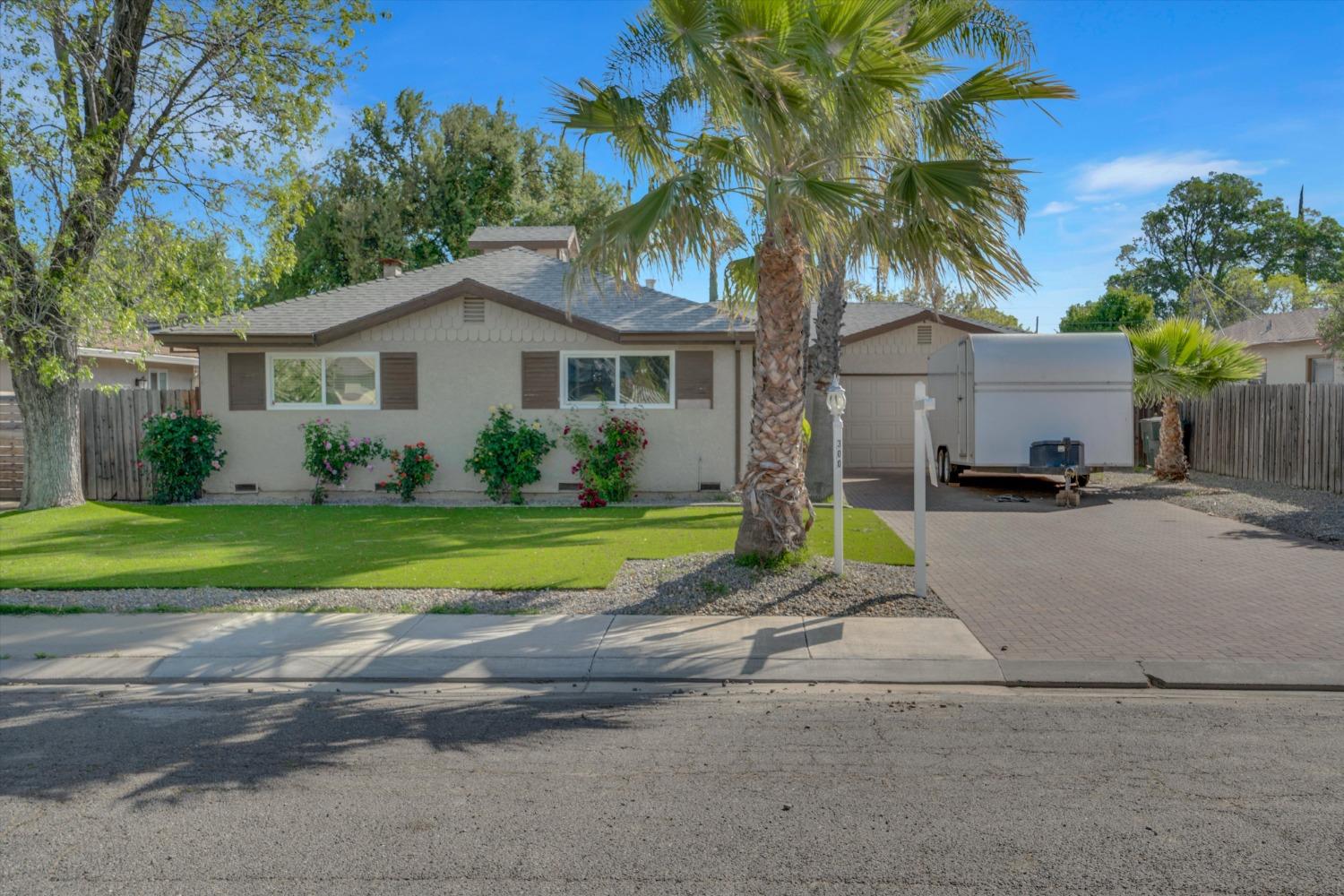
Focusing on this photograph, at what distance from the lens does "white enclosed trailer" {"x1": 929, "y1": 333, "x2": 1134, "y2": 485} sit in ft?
53.6

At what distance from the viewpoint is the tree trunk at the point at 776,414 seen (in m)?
9.29

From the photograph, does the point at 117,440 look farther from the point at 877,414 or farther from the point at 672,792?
the point at 877,414

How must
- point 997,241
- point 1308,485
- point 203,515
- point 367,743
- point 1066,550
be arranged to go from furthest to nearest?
1. point 1308,485
2. point 203,515
3. point 1066,550
4. point 997,241
5. point 367,743

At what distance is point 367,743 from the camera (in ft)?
17.6

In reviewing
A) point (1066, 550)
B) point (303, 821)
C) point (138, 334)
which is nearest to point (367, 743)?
point (303, 821)

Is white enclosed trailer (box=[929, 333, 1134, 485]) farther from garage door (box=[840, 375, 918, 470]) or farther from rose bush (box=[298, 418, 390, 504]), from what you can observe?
rose bush (box=[298, 418, 390, 504])

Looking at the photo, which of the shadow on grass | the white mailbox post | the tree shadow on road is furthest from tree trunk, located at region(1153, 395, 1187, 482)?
the tree shadow on road

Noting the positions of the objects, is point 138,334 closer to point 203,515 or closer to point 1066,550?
point 203,515

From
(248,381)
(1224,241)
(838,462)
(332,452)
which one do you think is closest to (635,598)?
(838,462)

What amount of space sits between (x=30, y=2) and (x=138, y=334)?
14.3 ft

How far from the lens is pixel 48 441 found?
1434cm

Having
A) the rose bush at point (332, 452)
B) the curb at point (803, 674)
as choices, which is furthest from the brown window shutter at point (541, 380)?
the curb at point (803, 674)

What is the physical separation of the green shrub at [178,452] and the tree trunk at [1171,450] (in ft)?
58.7

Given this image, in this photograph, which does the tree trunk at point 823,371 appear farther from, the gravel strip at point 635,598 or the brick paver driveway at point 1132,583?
the gravel strip at point 635,598
